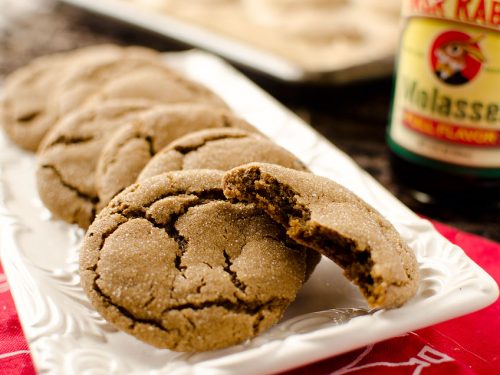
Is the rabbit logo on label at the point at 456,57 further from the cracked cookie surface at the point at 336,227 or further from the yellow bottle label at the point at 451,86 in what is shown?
the cracked cookie surface at the point at 336,227

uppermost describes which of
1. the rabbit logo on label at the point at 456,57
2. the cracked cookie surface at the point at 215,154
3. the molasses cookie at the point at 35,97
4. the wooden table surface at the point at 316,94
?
the rabbit logo on label at the point at 456,57

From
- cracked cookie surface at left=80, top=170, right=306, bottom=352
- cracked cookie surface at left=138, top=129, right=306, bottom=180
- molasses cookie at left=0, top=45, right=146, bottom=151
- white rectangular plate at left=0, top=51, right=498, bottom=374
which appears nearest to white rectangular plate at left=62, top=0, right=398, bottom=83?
molasses cookie at left=0, top=45, right=146, bottom=151

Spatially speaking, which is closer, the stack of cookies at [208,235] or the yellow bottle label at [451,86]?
the stack of cookies at [208,235]

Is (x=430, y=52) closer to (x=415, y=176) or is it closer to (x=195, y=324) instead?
(x=415, y=176)

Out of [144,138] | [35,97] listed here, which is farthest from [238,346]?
[35,97]

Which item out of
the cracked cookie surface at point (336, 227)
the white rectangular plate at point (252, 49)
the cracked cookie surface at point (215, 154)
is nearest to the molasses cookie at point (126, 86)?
the cracked cookie surface at point (215, 154)

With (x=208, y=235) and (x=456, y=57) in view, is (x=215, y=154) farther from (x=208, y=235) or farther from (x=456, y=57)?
(x=456, y=57)

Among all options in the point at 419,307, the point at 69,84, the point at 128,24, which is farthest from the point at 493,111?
the point at 128,24
